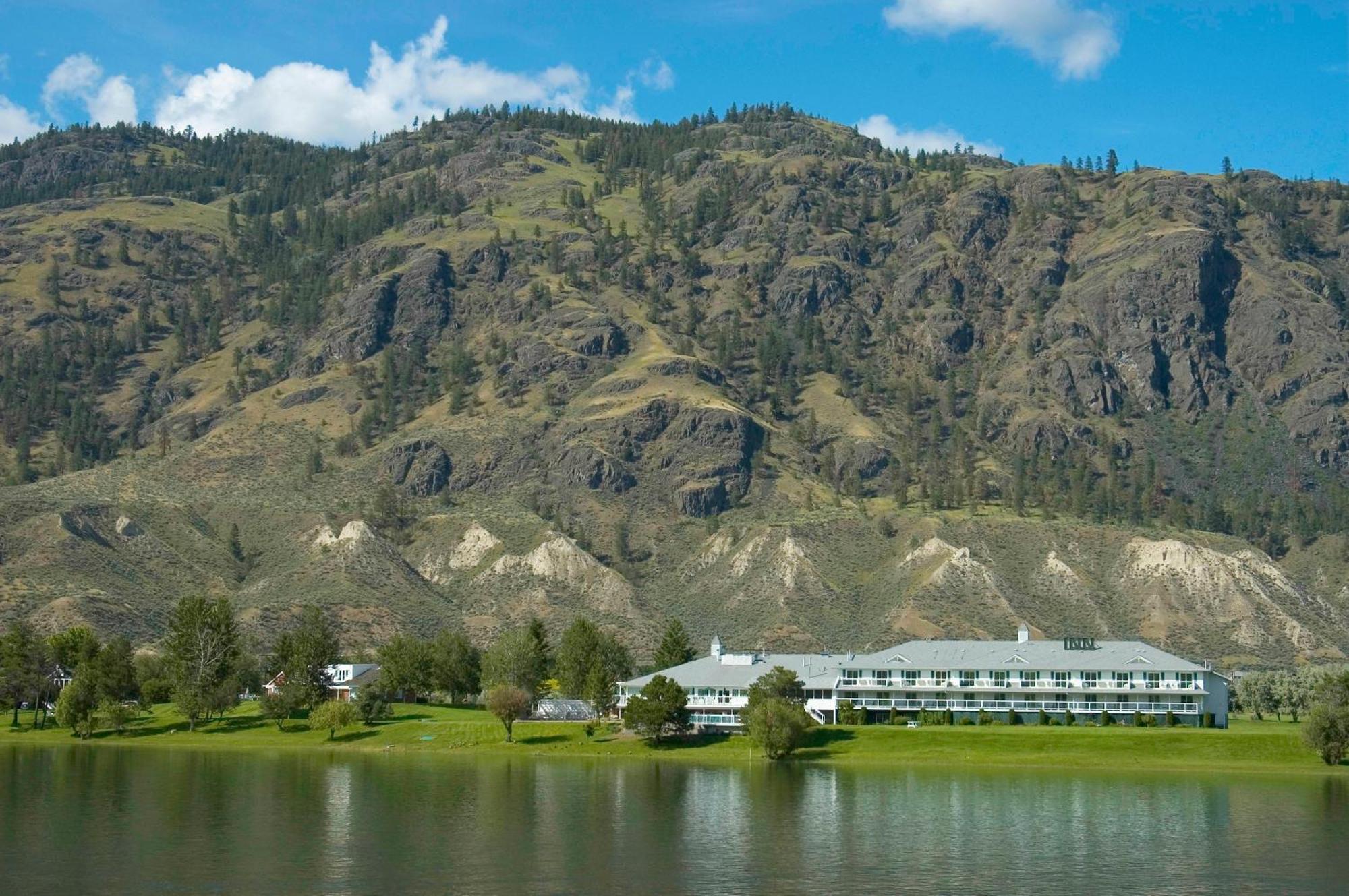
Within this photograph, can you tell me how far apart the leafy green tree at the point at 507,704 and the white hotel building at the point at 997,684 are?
1145 cm

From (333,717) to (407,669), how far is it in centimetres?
1821

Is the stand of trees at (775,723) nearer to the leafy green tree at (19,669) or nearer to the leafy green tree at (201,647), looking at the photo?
the leafy green tree at (201,647)

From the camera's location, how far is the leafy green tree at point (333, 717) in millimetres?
131875

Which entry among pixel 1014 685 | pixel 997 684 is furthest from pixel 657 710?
pixel 1014 685

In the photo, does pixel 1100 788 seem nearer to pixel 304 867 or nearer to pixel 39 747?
pixel 304 867

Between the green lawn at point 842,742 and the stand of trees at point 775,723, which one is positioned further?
the stand of trees at point 775,723

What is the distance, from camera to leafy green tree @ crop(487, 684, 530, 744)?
127 meters

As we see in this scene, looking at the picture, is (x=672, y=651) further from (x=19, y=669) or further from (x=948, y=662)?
(x=19, y=669)

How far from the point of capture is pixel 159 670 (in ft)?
508

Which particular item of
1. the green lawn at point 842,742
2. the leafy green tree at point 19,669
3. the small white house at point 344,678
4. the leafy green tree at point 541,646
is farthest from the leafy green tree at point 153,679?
the leafy green tree at point 541,646

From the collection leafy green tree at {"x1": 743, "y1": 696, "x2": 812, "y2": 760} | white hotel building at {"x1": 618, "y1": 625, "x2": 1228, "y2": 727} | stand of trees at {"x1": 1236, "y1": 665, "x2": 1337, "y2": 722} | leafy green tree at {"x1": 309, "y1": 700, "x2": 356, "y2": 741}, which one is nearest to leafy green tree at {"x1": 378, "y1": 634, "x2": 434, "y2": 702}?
leafy green tree at {"x1": 309, "y1": 700, "x2": 356, "y2": 741}

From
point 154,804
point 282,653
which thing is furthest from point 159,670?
point 154,804

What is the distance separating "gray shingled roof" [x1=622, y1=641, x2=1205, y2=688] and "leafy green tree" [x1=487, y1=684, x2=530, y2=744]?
12.3 m

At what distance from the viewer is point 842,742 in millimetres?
121875
